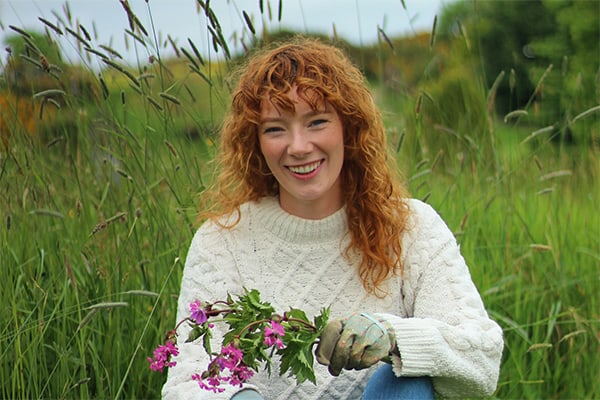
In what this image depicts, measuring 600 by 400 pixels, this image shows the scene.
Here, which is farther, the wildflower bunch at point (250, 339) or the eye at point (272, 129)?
the eye at point (272, 129)

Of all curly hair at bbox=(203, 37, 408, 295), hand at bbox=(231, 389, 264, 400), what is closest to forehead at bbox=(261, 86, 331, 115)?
curly hair at bbox=(203, 37, 408, 295)

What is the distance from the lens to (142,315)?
270cm

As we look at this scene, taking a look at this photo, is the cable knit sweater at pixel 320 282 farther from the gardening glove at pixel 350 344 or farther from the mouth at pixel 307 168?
the gardening glove at pixel 350 344

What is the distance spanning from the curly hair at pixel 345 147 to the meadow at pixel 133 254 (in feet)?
0.68

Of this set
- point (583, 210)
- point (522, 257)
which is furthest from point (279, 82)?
point (583, 210)

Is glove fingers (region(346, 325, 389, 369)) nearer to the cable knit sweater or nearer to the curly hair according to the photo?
the cable knit sweater

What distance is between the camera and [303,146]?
2176 millimetres

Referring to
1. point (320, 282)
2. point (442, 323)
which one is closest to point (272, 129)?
point (320, 282)

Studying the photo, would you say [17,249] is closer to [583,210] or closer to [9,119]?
[9,119]

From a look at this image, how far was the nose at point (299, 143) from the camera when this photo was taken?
218 centimetres

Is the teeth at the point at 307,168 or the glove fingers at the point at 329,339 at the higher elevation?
the teeth at the point at 307,168

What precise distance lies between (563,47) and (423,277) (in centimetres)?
551

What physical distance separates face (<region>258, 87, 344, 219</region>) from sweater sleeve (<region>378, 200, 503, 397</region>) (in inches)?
11.3

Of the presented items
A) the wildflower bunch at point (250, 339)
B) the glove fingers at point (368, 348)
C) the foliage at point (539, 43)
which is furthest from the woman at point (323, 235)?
the foliage at point (539, 43)
